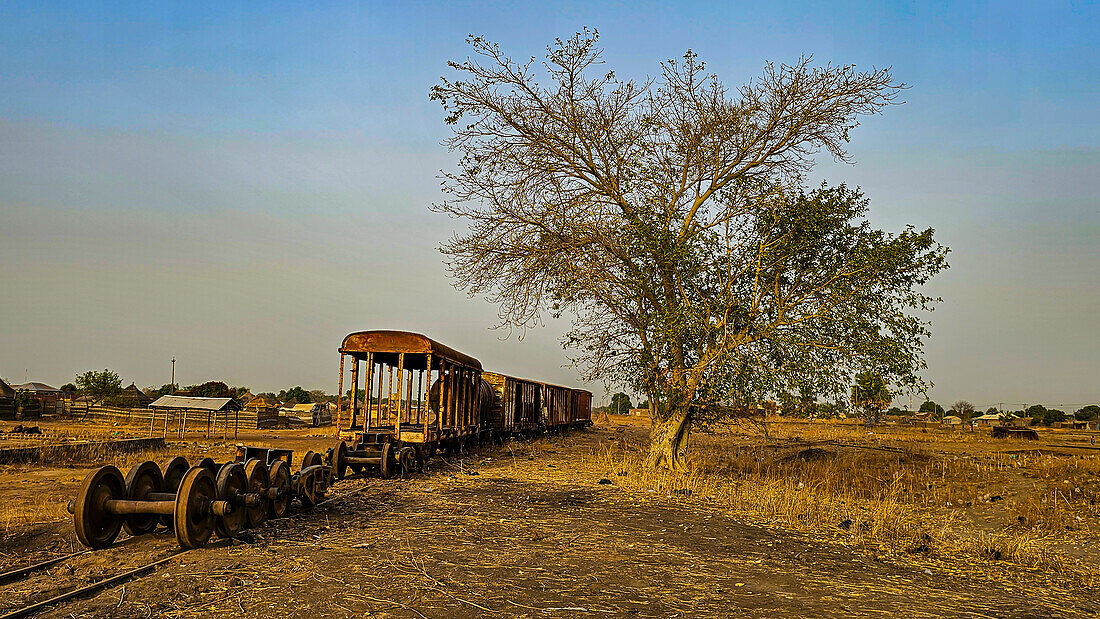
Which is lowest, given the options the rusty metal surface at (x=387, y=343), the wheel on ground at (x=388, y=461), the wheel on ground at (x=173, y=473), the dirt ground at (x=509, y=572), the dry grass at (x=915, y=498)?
the dry grass at (x=915, y=498)

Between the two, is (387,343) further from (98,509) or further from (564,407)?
(564,407)

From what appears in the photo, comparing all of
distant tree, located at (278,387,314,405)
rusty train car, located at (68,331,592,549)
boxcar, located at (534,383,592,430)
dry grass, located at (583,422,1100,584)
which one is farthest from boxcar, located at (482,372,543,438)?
distant tree, located at (278,387,314,405)

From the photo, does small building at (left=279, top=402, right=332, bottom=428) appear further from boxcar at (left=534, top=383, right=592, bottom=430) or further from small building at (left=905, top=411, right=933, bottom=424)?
small building at (left=905, top=411, right=933, bottom=424)

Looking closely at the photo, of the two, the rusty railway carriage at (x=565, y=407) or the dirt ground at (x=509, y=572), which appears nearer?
the dirt ground at (x=509, y=572)

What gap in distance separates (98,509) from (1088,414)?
110 meters

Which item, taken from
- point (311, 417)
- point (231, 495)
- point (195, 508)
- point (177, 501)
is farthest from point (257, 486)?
point (311, 417)

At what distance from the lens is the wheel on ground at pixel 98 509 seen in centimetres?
741

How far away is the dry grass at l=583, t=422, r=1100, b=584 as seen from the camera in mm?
9297

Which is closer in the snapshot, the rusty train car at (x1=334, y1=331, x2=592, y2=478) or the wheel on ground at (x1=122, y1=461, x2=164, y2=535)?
the wheel on ground at (x1=122, y1=461, x2=164, y2=535)

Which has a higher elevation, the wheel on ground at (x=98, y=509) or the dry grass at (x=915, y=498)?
the wheel on ground at (x=98, y=509)

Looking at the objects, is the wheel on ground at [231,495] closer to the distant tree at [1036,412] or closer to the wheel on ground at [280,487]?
the wheel on ground at [280,487]

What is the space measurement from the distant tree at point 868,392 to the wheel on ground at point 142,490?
12074 mm

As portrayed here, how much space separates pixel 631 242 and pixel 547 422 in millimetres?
22410

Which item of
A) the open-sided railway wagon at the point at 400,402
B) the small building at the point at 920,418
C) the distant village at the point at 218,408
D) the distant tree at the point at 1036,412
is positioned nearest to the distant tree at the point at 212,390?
the distant village at the point at 218,408
